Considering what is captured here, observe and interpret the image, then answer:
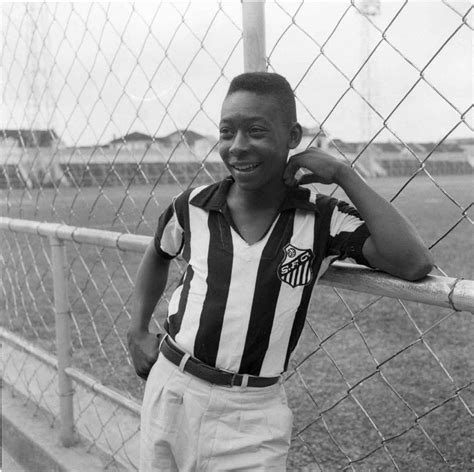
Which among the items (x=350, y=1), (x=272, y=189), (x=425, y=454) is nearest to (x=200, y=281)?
(x=272, y=189)

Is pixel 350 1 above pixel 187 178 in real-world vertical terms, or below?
above

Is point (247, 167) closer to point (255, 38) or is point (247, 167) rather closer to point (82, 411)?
point (255, 38)

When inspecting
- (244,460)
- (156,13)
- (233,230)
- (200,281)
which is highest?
(156,13)

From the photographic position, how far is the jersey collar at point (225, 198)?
4.48 ft

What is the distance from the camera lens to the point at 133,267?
7383 mm

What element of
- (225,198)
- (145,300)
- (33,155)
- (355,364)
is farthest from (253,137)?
(355,364)

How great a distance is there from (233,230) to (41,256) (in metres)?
7.26

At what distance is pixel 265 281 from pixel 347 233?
196 millimetres

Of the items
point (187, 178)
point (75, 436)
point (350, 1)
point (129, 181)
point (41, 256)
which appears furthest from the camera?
point (41, 256)

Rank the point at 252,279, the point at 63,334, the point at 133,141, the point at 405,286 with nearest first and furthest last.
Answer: the point at 405,286
the point at 252,279
the point at 133,141
the point at 63,334

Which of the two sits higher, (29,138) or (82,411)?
(29,138)

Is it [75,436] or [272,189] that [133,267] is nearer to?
[75,436]

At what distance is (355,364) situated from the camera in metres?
3.69

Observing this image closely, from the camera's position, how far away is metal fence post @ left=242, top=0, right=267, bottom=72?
5.01 feet
